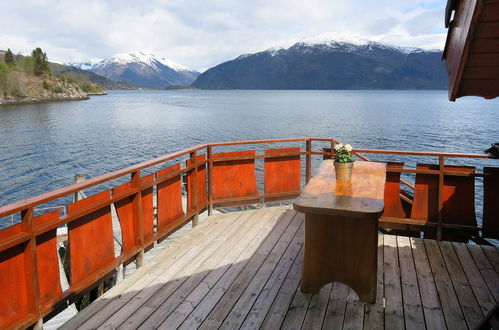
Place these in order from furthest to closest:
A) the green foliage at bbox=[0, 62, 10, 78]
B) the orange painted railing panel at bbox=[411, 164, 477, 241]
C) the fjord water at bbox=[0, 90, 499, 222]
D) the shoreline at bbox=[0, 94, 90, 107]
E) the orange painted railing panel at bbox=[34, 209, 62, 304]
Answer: the green foliage at bbox=[0, 62, 10, 78]
the shoreline at bbox=[0, 94, 90, 107]
the fjord water at bbox=[0, 90, 499, 222]
the orange painted railing panel at bbox=[411, 164, 477, 241]
the orange painted railing panel at bbox=[34, 209, 62, 304]

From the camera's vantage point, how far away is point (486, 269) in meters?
4.52

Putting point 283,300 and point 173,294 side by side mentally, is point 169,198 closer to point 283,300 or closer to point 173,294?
point 173,294

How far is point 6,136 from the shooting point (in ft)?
129

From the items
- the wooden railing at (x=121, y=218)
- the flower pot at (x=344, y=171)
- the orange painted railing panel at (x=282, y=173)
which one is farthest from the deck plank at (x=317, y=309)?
the orange painted railing panel at (x=282, y=173)

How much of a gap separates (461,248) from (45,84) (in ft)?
431

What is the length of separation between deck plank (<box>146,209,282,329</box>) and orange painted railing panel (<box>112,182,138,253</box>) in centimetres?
94

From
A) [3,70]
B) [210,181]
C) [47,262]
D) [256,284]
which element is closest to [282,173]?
[210,181]

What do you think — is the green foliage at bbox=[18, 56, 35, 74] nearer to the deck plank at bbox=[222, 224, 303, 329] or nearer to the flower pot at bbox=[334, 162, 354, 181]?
the deck plank at bbox=[222, 224, 303, 329]

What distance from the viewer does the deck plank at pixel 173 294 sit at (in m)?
3.50

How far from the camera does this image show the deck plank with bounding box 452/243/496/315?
374 cm

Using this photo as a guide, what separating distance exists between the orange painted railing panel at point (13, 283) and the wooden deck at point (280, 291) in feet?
1.77

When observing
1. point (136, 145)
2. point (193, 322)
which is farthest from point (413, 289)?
point (136, 145)

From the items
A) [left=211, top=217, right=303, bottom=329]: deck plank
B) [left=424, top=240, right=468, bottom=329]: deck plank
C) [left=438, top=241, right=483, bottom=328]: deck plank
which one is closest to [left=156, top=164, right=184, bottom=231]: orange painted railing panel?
[left=211, top=217, right=303, bottom=329]: deck plank

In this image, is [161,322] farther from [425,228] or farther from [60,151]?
[60,151]
